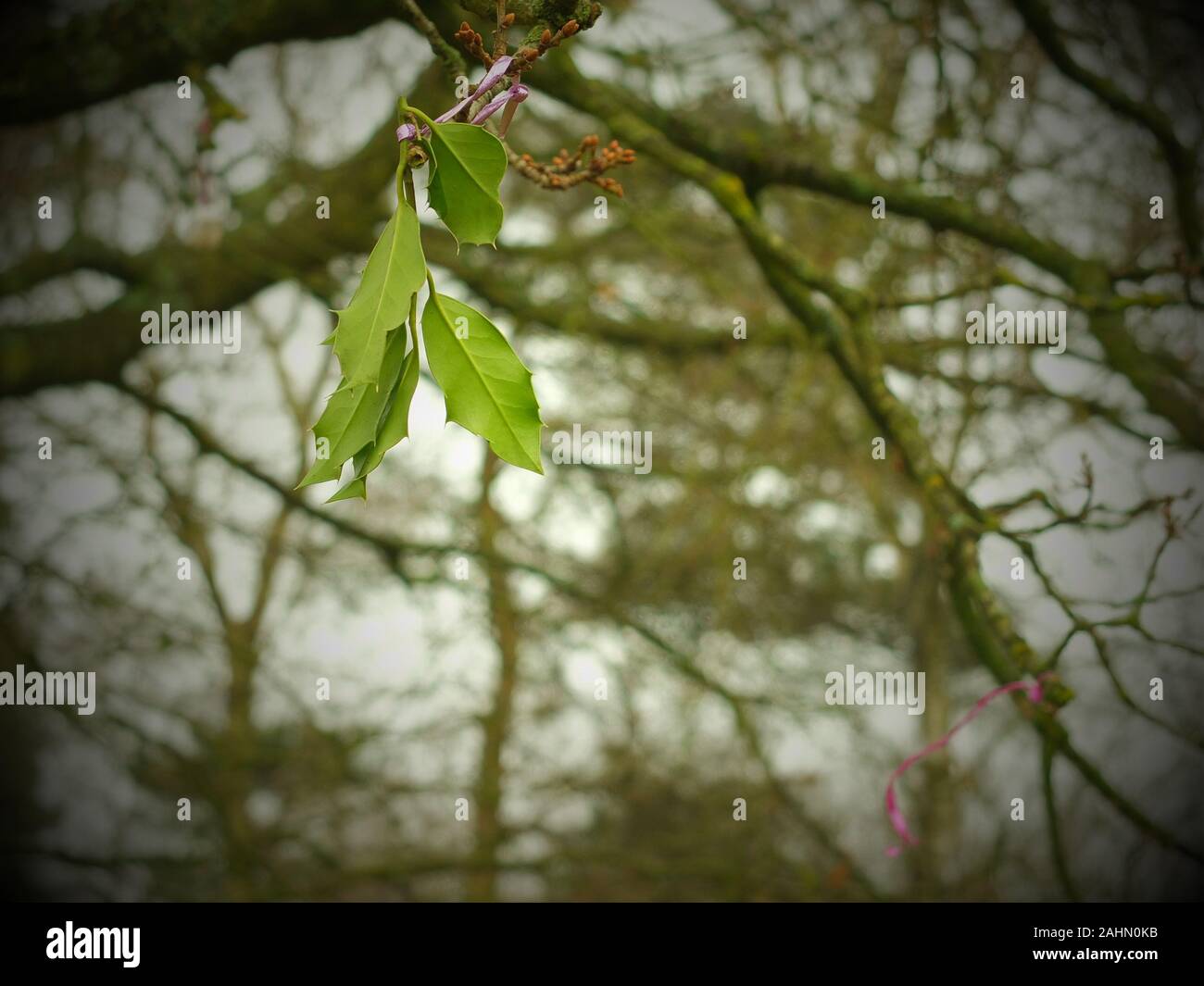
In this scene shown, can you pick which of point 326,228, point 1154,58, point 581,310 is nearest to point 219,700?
point 326,228

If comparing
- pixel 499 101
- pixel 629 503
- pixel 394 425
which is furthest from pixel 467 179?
pixel 629 503

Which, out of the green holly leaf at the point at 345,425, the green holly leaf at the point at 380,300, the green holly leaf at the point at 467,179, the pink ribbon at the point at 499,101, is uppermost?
the pink ribbon at the point at 499,101

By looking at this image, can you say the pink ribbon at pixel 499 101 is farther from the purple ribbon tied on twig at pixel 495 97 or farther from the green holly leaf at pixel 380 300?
the green holly leaf at pixel 380 300

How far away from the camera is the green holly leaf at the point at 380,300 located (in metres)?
0.64

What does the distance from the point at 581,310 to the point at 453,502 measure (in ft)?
2.52

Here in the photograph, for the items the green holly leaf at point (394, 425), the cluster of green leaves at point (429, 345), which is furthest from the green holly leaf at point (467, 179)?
the green holly leaf at point (394, 425)

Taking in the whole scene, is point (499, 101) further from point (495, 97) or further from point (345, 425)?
point (345, 425)

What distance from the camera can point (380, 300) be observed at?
65cm

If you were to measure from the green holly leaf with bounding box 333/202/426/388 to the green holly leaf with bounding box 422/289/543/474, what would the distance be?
6 centimetres

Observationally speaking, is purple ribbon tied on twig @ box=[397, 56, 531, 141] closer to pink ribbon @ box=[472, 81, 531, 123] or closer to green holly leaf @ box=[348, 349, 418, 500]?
pink ribbon @ box=[472, 81, 531, 123]

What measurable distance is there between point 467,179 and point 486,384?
155 millimetres

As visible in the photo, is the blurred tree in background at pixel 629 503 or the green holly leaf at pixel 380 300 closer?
the green holly leaf at pixel 380 300

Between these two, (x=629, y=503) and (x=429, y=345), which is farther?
(x=629, y=503)
